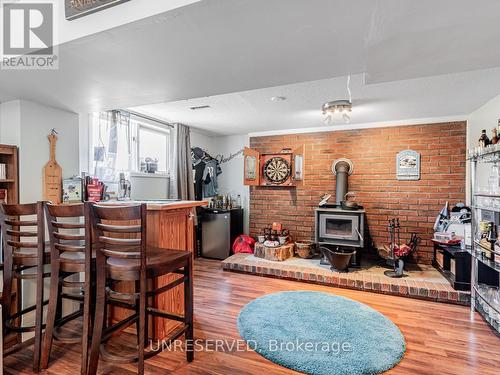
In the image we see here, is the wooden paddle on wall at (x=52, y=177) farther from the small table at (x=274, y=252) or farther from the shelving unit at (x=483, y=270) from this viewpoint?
the shelving unit at (x=483, y=270)

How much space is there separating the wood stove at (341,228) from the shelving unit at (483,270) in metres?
1.26

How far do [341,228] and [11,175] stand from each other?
3.81m

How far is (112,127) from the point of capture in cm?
330

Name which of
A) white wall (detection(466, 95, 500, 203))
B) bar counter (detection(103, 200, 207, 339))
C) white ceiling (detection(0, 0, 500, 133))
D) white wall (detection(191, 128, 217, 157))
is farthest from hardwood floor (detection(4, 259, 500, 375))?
white wall (detection(191, 128, 217, 157))

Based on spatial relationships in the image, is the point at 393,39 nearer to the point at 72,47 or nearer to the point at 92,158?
the point at 72,47

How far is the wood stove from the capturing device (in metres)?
3.75

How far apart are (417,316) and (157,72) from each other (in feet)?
10.2

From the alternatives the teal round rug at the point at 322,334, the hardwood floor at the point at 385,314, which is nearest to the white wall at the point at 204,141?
the hardwood floor at the point at 385,314

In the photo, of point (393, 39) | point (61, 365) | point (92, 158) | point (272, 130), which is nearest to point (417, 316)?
point (393, 39)

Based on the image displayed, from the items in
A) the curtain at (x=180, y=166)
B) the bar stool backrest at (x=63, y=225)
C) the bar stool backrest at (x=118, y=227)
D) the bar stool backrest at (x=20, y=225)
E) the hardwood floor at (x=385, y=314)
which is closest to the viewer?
the bar stool backrest at (x=118, y=227)

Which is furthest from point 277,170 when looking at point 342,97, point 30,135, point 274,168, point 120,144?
point 30,135

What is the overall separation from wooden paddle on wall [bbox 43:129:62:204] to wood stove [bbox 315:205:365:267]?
319 cm

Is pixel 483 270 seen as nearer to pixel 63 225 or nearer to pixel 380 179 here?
pixel 380 179

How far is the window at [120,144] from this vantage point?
312 centimetres
